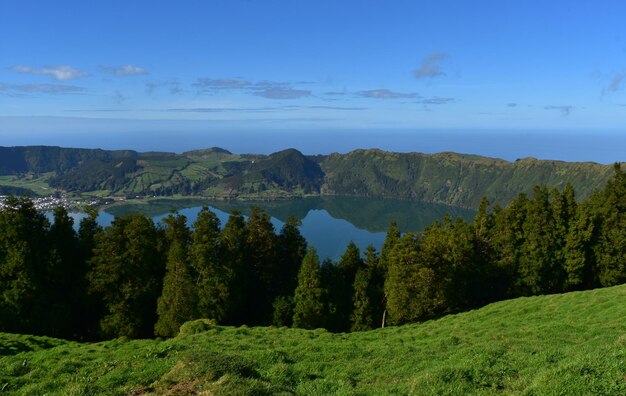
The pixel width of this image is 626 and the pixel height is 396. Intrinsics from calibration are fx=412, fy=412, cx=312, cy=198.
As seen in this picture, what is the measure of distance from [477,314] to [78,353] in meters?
29.0

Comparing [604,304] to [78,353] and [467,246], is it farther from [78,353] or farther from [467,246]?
[78,353]

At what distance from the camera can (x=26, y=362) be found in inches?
656

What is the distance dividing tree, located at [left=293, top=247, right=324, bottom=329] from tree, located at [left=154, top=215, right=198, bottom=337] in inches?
382

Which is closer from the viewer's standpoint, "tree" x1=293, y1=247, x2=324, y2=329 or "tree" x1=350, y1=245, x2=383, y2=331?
"tree" x1=293, y1=247, x2=324, y2=329

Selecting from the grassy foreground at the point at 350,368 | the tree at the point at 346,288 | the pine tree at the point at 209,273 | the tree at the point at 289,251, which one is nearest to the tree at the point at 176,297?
the pine tree at the point at 209,273

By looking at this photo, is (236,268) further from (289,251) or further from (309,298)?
(309,298)

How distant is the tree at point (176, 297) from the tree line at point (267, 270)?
0.10m

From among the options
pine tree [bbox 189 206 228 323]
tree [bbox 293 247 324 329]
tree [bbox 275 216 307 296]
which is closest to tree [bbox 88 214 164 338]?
pine tree [bbox 189 206 228 323]

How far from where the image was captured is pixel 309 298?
39.8 m

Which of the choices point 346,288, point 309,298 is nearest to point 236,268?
point 309,298

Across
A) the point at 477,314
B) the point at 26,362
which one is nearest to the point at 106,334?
the point at 26,362

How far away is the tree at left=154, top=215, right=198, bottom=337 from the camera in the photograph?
36688 mm

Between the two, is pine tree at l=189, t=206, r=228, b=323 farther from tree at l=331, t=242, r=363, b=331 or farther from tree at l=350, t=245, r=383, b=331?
tree at l=350, t=245, r=383, b=331

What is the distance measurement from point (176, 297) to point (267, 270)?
1116cm
